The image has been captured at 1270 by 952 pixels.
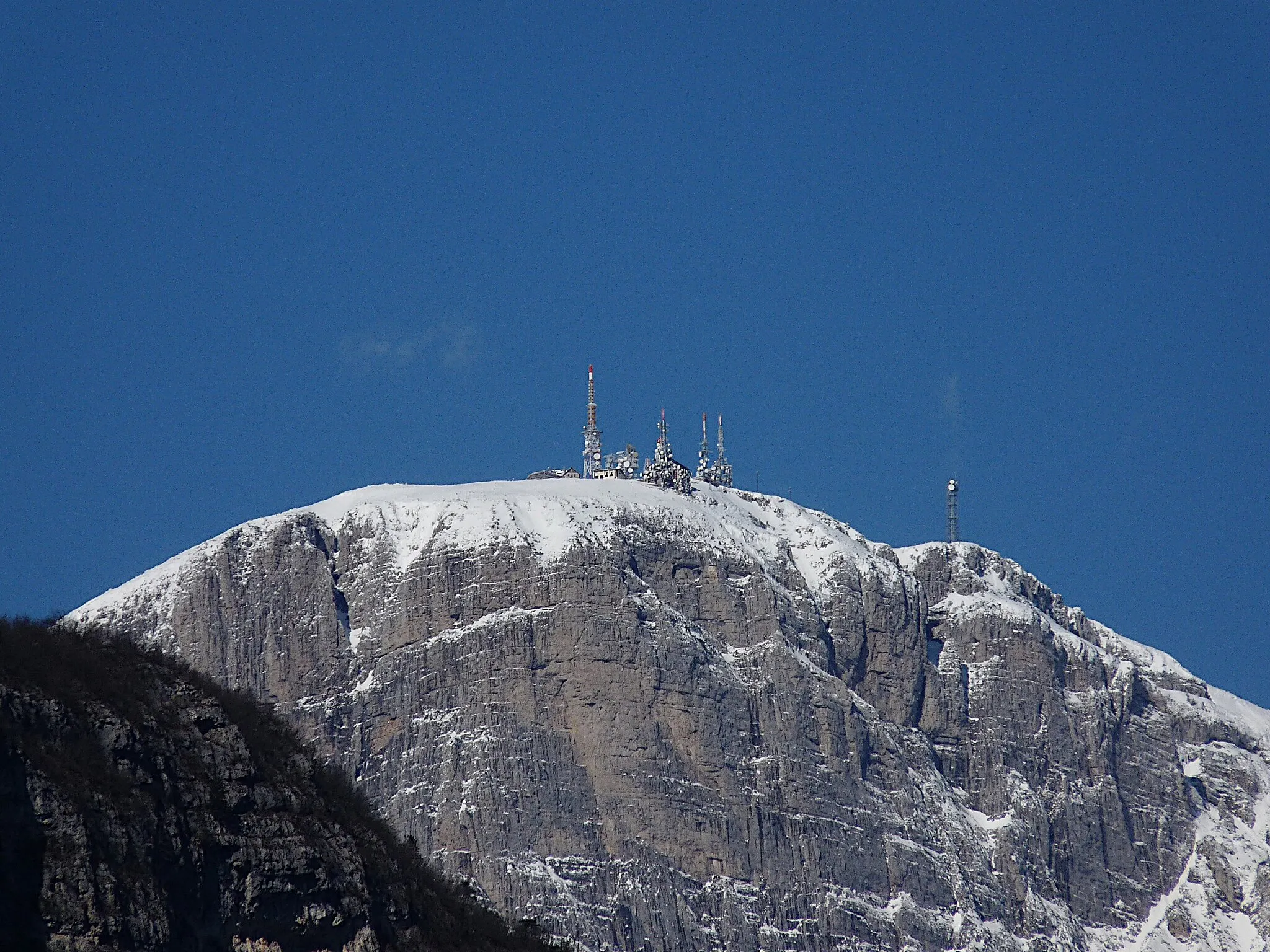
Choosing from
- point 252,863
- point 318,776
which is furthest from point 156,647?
point 252,863

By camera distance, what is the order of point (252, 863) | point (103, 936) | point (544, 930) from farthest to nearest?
1. point (544, 930)
2. point (252, 863)
3. point (103, 936)

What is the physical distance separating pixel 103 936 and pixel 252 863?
7.50 m

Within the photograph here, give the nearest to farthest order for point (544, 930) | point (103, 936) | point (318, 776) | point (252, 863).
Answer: point (103, 936)
point (252, 863)
point (318, 776)
point (544, 930)

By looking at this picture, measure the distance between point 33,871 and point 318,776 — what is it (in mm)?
17199

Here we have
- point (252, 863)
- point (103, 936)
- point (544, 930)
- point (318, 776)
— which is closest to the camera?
point (103, 936)

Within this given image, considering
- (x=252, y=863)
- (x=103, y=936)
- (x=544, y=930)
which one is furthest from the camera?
(x=544, y=930)

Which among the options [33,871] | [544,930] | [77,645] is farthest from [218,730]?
[544,930]

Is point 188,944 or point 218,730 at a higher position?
point 218,730

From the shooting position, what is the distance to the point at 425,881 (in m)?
109

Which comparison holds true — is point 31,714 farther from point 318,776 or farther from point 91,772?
point 318,776

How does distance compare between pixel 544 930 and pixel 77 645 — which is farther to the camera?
pixel 544 930

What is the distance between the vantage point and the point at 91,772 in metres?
92.3

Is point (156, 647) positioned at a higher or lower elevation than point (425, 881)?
higher

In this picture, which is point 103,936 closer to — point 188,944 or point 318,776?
point 188,944
